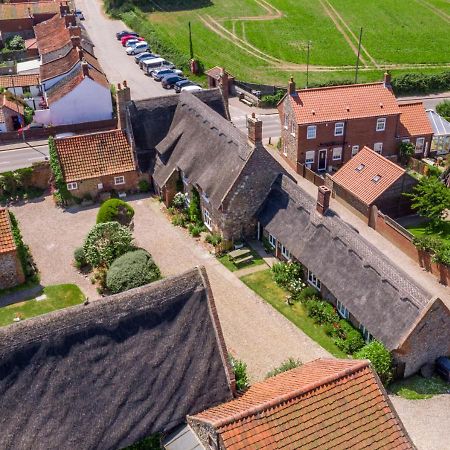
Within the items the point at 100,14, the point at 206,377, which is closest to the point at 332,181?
the point at 206,377

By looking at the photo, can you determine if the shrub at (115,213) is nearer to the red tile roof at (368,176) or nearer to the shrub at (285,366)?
the shrub at (285,366)

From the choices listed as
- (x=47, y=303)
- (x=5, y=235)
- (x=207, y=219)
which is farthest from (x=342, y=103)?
(x=47, y=303)

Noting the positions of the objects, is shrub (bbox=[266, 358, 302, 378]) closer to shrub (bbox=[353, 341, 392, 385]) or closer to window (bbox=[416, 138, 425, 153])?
shrub (bbox=[353, 341, 392, 385])

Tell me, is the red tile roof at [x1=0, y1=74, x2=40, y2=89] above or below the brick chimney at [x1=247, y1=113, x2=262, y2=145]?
below

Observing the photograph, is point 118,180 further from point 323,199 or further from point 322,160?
point 323,199

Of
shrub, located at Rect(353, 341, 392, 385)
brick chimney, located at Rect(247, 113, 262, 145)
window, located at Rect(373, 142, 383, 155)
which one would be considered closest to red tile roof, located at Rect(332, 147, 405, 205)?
window, located at Rect(373, 142, 383, 155)

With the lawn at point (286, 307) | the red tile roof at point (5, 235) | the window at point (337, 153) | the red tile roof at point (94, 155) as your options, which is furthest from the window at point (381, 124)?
the red tile roof at point (5, 235)
